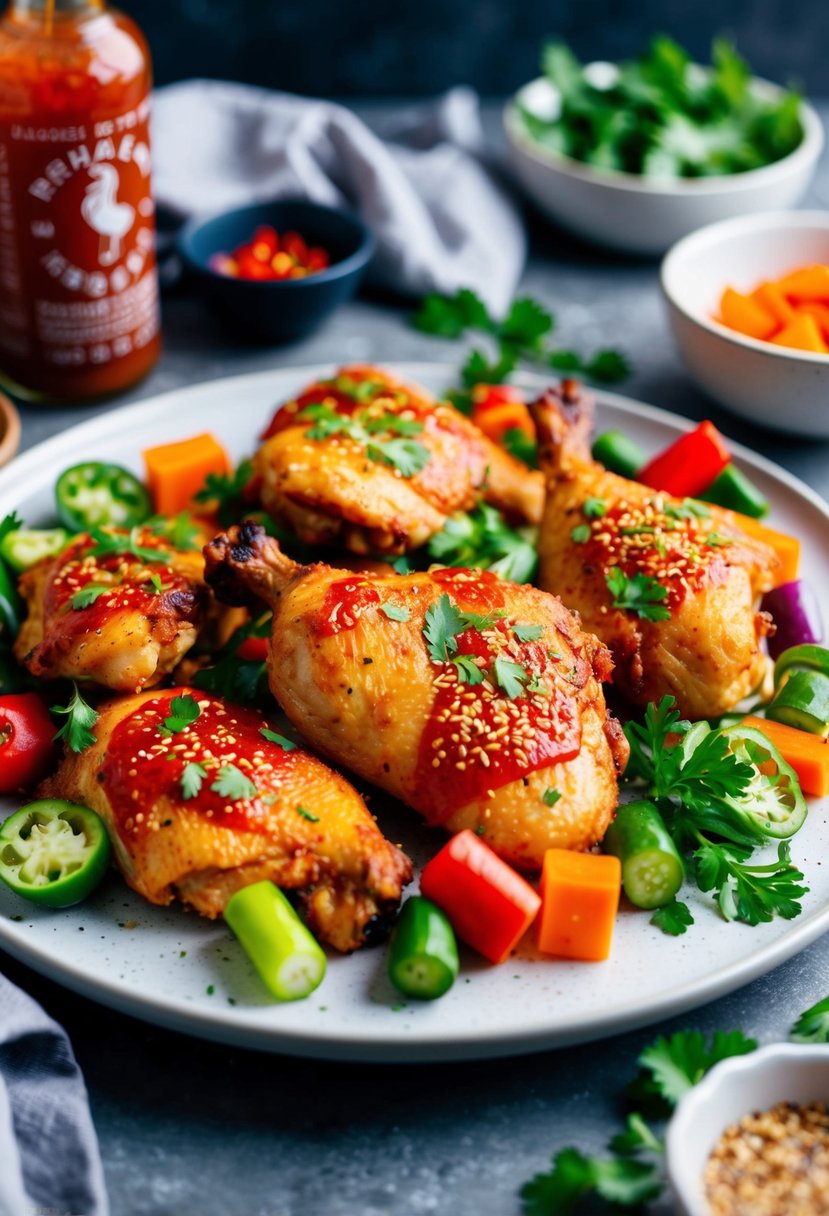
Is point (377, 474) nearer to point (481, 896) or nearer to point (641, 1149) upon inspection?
point (481, 896)

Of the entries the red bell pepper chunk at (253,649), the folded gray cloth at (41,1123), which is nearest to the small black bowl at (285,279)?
the red bell pepper chunk at (253,649)

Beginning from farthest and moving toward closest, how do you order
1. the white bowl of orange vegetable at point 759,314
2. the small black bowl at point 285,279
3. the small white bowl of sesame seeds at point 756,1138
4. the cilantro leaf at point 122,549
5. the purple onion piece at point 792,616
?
the small black bowl at point 285,279, the white bowl of orange vegetable at point 759,314, the purple onion piece at point 792,616, the cilantro leaf at point 122,549, the small white bowl of sesame seeds at point 756,1138

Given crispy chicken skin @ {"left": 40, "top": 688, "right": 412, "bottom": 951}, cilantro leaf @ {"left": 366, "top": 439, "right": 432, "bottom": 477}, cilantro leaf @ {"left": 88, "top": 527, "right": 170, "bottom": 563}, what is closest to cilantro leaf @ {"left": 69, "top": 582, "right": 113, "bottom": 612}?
cilantro leaf @ {"left": 88, "top": 527, "right": 170, "bottom": 563}

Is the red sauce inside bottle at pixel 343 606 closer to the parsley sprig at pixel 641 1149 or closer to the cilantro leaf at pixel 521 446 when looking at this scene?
the parsley sprig at pixel 641 1149

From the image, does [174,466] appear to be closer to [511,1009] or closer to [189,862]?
[189,862]

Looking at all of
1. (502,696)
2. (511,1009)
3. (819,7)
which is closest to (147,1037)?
(511,1009)

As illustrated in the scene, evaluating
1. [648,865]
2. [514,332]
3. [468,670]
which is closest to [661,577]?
[468,670]

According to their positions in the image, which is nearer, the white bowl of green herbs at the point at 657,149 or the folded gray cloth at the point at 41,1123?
the folded gray cloth at the point at 41,1123
